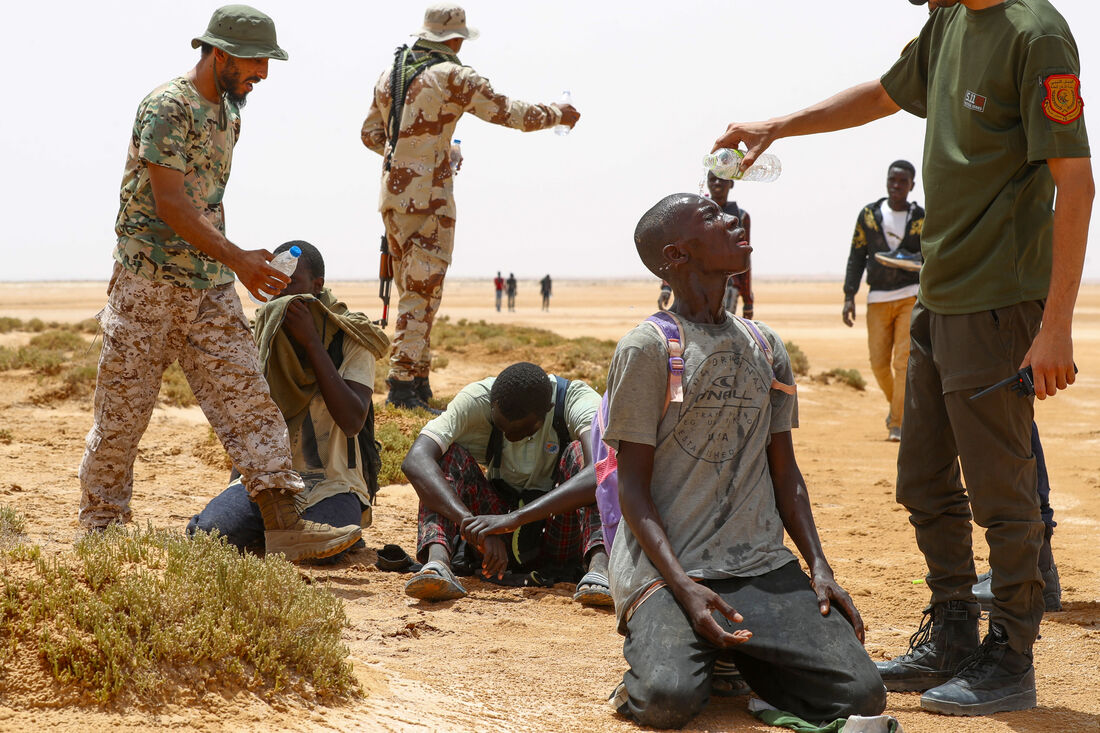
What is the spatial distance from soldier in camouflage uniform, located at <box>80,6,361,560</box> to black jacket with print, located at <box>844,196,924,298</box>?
19.3 feet

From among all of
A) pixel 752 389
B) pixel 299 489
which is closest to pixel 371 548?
pixel 299 489

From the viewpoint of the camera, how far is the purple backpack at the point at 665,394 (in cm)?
357

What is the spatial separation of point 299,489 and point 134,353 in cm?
94

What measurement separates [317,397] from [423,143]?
3.23 m

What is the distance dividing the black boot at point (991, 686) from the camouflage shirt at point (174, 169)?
11.2 ft

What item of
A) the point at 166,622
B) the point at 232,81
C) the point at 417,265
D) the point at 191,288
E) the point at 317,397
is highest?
the point at 232,81

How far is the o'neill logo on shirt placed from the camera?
3512mm

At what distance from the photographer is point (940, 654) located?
385 cm

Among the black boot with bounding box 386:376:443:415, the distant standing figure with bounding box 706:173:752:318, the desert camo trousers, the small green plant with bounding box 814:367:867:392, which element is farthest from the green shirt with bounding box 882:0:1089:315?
the small green plant with bounding box 814:367:867:392

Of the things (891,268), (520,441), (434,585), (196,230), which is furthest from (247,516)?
(891,268)

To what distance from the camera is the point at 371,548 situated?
5.99 m

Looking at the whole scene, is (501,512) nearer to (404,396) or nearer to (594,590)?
(594,590)

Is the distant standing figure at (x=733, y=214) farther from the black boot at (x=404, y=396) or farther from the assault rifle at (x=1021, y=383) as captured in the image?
the assault rifle at (x=1021, y=383)

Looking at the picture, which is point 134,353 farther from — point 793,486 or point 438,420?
point 793,486
